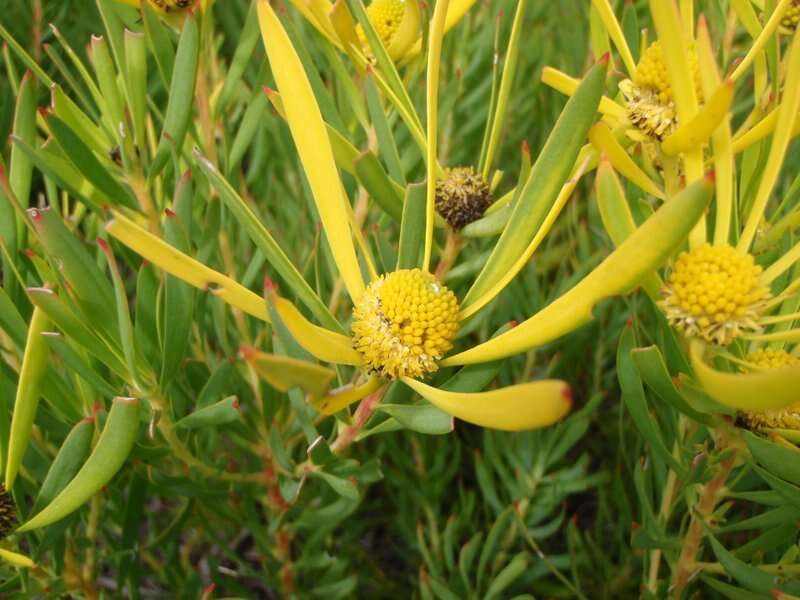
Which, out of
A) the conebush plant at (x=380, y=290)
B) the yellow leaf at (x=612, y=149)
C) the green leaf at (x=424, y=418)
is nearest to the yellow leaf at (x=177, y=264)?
the conebush plant at (x=380, y=290)

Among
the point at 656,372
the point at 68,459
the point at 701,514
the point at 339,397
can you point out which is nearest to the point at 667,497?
the point at 701,514

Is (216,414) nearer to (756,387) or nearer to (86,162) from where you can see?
(86,162)

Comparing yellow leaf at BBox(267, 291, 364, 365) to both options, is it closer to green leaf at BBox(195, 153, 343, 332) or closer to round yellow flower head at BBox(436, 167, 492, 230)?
green leaf at BBox(195, 153, 343, 332)

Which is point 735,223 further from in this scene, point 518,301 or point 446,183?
point 518,301

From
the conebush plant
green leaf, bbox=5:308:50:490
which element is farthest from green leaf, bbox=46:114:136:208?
green leaf, bbox=5:308:50:490

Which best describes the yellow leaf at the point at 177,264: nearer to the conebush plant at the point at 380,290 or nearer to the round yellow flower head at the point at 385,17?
the conebush plant at the point at 380,290

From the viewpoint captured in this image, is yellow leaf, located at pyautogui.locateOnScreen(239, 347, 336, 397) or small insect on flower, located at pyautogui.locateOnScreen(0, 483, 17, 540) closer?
yellow leaf, located at pyautogui.locateOnScreen(239, 347, 336, 397)
